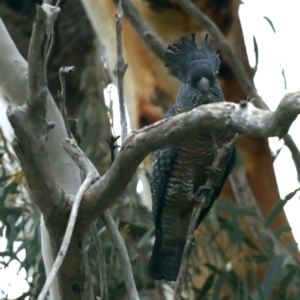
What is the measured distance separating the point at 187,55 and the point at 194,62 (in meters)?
0.05

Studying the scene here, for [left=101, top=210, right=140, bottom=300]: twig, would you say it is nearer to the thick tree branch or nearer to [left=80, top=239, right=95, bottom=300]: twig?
[left=80, top=239, right=95, bottom=300]: twig

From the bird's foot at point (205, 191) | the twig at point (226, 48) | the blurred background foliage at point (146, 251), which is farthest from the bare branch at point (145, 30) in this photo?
the bird's foot at point (205, 191)

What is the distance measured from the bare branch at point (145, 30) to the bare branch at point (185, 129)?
1.07m

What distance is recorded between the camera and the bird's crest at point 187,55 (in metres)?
1.76

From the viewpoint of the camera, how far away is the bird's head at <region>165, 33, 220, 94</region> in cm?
171

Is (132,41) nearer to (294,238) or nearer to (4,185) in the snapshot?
(4,185)

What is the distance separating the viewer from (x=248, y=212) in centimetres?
210

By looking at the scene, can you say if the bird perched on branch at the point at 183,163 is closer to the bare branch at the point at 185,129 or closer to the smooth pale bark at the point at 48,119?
the smooth pale bark at the point at 48,119

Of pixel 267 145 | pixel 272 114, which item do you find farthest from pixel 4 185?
pixel 272 114

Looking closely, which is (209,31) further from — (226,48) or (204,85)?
(204,85)

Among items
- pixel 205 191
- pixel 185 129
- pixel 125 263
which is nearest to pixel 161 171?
pixel 205 191

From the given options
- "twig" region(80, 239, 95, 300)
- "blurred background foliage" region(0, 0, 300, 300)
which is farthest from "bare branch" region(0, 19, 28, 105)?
"twig" region(80, 239, 95, 300)

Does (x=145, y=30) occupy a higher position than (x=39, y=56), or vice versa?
(x=145, y=30)

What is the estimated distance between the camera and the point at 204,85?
170 centimetres
